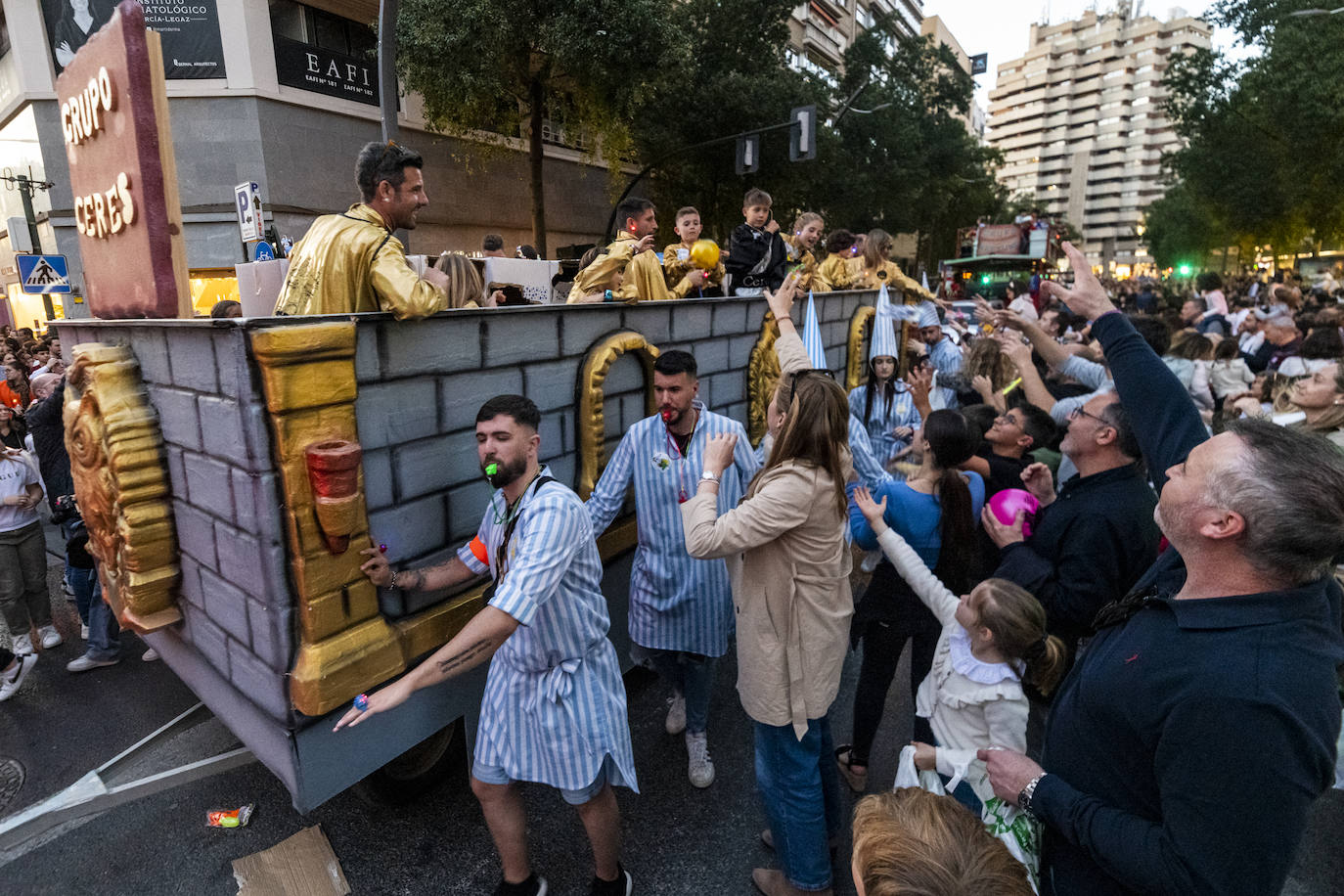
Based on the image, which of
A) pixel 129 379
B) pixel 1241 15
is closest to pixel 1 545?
pixel 129 379

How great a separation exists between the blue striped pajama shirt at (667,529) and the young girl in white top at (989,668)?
1050 mm

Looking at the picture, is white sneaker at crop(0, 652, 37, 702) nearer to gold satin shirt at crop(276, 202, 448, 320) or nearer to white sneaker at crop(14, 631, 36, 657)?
white sneaker at crop(14, 631, 36, 657)

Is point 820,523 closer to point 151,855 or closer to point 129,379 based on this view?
point 129,379

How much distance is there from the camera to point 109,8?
1320 centimetres

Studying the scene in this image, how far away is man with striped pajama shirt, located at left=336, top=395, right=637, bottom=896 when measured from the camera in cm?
222

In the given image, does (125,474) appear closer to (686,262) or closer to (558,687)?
(558,687)

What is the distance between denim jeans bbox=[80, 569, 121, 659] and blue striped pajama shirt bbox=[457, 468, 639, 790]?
343 cm

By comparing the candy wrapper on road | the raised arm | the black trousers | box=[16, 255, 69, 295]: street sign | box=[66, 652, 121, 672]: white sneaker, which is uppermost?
box=[16, 255, 69, 295]: street sign

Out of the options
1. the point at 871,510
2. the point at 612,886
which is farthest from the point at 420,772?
the point at 871,510

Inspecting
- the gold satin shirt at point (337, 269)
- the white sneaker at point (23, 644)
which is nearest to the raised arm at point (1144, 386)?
the gold satin shirt at point (337, 269)

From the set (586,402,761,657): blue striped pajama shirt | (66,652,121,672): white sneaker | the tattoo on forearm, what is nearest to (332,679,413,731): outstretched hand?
the tattoo on forearm

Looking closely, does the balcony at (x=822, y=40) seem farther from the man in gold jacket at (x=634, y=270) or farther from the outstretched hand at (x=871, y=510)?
the outstretched hand at (x=871, y=510)

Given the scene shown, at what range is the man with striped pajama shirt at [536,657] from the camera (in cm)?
222

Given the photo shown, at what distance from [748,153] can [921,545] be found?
13.3 m
